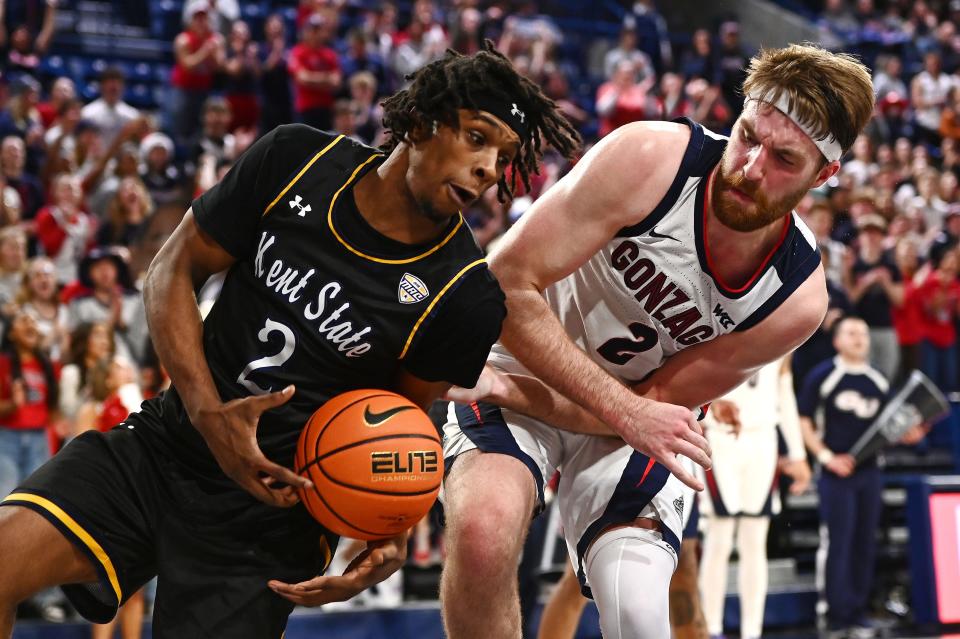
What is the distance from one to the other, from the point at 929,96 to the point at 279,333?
13.0 m

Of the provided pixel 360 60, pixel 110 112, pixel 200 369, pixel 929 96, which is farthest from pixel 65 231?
pixel 929 96

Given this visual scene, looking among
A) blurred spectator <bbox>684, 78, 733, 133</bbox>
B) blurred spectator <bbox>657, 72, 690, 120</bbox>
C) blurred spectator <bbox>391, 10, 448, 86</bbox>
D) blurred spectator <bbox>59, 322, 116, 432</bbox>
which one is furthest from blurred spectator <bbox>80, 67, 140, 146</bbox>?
blurred spectator <bbox>684, 78, 733, 133</bbox>

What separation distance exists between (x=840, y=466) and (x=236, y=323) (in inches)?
224

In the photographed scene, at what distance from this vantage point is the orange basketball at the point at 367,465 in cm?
286

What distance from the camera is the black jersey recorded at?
2.94 m

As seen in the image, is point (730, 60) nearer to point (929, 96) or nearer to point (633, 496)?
point (929, 96)

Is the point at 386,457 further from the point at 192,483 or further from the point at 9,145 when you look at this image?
the point at 9,145

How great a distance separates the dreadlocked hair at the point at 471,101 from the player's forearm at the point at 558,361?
1.18ft

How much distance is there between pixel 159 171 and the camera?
8727 millimetres

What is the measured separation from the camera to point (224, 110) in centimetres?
960

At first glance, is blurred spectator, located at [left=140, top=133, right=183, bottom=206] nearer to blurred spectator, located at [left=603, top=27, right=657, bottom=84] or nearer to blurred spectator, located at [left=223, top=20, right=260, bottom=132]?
blurred spectator, located at [left=223, top=20, right=260, bottom=132]

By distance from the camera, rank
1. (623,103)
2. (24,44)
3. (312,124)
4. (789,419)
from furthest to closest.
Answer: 1. (623,103)
2. (312,124)
3. (24,44)
4. (789,419)

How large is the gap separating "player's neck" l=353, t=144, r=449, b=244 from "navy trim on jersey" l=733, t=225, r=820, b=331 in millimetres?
1040

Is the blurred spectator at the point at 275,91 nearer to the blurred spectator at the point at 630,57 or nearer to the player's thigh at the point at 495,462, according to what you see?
the blurred spectator at the point at 630,57
